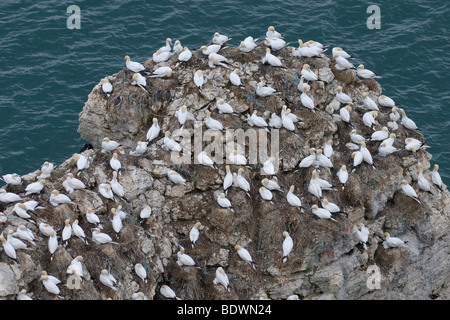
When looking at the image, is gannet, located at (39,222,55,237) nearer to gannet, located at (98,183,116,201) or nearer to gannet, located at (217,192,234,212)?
gannet, located at (98,183,116,201)

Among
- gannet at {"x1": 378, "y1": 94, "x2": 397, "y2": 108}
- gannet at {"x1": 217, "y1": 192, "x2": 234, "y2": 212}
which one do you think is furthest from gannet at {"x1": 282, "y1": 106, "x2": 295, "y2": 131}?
gannet at {"x1": 378, "y1": 94, "x2": 397, "y2": 108}

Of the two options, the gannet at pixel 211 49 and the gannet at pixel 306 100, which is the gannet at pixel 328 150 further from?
the gannet at pixel 211 49

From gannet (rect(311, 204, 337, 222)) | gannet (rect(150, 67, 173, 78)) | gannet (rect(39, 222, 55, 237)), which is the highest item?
gannet (rect(150, 67, 173, 78))

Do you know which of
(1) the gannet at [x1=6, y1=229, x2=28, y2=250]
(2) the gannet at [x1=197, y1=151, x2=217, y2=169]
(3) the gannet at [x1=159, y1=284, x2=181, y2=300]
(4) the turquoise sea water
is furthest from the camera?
(4) the turquoise sea water

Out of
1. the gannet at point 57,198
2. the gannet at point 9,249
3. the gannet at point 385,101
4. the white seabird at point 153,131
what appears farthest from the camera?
the gannet at point 385,101

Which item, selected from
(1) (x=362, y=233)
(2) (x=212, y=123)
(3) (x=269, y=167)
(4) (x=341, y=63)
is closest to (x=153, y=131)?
(2) (x=212, y=123)

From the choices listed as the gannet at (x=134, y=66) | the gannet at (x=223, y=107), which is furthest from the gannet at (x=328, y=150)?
the gannet at (x=134, y=66)

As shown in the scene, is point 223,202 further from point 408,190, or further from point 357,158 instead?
point 408,190
